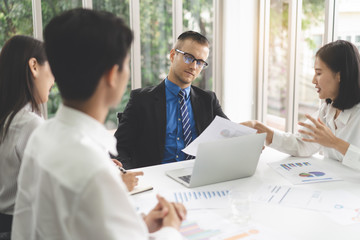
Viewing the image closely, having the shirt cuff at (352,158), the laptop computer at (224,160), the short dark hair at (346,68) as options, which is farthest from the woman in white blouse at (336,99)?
the laptop computer at (224,160)

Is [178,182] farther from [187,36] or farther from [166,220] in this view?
[187,36]

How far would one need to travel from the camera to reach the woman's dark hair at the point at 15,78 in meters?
1.35

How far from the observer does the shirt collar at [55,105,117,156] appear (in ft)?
2.61

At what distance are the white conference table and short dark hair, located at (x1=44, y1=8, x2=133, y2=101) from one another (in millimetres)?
685

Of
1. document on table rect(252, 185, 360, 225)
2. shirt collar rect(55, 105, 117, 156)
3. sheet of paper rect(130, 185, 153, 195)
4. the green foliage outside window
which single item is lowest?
document on table rect(252, 185, 360, 225)

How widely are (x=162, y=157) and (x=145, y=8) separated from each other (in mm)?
2215

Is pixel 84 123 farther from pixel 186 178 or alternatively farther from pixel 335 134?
pixel 335 134

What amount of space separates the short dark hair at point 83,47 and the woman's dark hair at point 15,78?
2.02 ft

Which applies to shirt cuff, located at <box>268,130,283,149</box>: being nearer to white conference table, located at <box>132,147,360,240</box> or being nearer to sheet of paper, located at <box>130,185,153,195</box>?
white conference table, located at <box>132,147,360,240</box>

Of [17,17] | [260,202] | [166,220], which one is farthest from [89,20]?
[17,17]

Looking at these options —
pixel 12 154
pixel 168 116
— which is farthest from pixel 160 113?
pixel 12 154

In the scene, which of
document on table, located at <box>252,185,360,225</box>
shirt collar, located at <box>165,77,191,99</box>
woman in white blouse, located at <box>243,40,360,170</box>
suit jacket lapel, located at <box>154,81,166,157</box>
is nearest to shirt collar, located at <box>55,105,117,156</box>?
document on table, located at <box>252,185,360,225</box>

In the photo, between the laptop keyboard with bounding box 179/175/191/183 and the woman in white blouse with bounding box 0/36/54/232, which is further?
the laptop keyboard with bounding box 179/175/191/183

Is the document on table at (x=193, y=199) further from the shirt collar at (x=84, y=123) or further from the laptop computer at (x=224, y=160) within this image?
the shirt collar at (x=84, y=123)
